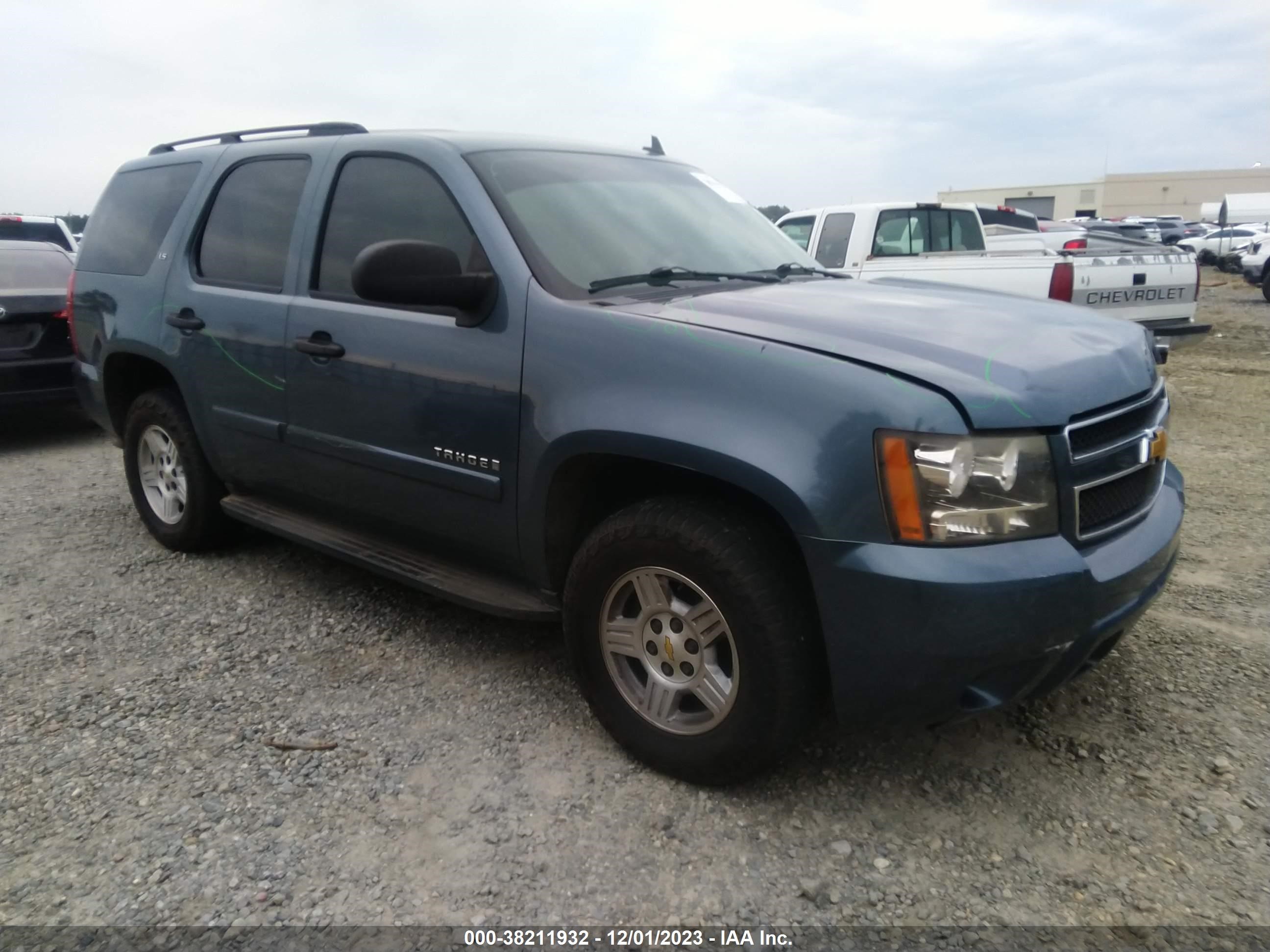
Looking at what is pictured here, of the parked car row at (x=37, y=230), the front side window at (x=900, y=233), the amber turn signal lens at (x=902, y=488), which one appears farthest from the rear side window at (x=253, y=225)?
the parked car row at (x=37, y=230)

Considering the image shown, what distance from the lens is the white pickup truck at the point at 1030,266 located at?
692cm

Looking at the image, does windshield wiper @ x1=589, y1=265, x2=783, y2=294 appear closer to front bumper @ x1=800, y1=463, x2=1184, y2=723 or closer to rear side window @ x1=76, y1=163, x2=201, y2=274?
front bumper @ x1=800, y1=463, x2=1184, y2=723

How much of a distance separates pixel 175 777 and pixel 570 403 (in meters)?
1.60

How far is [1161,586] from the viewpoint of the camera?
2.62 meters

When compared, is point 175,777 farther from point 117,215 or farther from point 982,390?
point 117,215

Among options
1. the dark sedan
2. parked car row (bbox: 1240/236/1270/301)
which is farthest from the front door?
parked car row (bbox: 1240/236/1270/301)

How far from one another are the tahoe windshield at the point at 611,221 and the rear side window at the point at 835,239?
512cm

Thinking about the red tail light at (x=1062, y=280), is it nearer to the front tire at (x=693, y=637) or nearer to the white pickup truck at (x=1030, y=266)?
the white pickup truck at (x=1030, y=266)

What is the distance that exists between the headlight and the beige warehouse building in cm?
7751

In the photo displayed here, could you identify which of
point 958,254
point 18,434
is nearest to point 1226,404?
point 958,254

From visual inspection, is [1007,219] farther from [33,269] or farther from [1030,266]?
[33,269]

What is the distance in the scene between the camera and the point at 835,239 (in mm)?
8812

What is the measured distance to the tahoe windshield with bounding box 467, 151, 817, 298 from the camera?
2.96 m

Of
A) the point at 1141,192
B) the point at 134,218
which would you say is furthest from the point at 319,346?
the point at 1141,192
